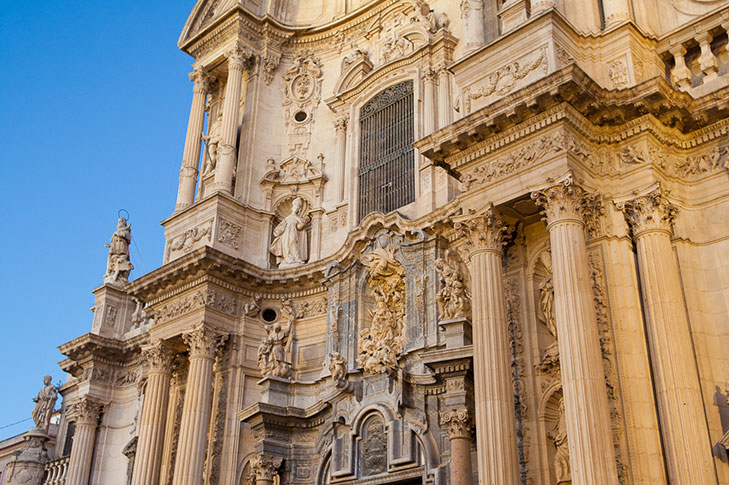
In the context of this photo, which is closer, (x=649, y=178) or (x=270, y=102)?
(x=649, y=178)

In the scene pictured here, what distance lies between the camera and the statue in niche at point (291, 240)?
70.7 ft

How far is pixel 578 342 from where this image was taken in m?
12.6

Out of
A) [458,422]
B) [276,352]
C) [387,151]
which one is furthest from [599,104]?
[276,352]

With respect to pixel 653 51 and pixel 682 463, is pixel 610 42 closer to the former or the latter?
pixel 653 51

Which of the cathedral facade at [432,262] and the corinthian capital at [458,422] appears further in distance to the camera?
the corinthian capital at [458,422]

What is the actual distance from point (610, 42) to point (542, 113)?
94.9 inches

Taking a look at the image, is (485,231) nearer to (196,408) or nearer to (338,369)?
(338,369)

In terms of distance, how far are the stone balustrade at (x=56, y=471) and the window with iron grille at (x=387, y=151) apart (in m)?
12.8

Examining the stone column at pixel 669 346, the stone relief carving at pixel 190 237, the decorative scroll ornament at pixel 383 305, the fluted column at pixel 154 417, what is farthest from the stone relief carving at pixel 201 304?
the stone column at pixel 669 346

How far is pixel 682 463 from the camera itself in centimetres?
1193

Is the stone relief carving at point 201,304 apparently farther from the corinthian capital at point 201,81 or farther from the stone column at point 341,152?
the corinthian capital at point 201,81

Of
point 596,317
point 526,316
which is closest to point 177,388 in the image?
point 526,316

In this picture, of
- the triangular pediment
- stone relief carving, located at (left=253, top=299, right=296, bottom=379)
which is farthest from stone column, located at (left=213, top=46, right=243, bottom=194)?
Answer: stone relief carving, located at (left=253, top=299, right=296, bottom=379)

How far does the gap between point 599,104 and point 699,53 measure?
3.06 meters
